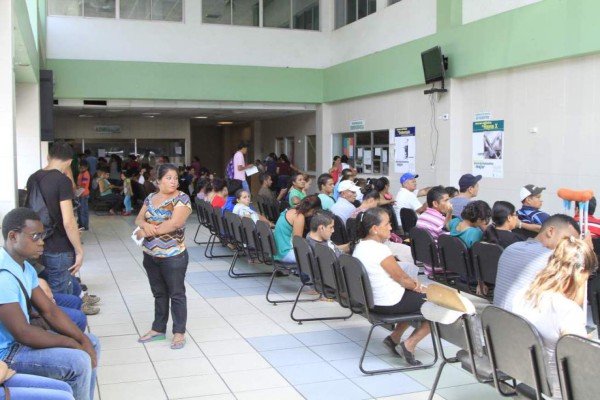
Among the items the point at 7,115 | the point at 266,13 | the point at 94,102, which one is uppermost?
the point at 266,13

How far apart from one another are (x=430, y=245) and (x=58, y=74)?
37.7ft

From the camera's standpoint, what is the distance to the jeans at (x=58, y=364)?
3092 mm

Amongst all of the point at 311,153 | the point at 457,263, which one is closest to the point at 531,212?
the point at 457,263

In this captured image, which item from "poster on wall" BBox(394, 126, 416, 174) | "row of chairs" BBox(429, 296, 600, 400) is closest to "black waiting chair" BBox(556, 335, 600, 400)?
"row of chairs" BBox(429, 296, 600, 400)

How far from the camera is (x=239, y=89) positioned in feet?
52.7

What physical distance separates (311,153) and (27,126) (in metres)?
9.37

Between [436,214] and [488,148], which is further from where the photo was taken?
[488,148]

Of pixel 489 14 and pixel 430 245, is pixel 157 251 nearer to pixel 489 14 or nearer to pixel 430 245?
pixel 430 245

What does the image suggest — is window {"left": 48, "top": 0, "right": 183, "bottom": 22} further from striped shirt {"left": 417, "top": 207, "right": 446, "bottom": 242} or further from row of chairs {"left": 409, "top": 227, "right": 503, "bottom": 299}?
row of chairs {"left": 409, "top": 227, "right": 503, "bottom": 299}

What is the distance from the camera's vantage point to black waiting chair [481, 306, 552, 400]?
9.38ft

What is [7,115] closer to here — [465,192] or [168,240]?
[168,240]

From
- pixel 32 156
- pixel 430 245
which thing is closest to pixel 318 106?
pixel 32 156

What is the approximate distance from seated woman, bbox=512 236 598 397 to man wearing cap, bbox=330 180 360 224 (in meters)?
5.17

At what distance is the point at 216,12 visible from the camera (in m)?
16.1
